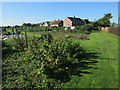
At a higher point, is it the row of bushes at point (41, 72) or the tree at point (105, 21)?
the tree at point (105, 21)

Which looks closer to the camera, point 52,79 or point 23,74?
point 52,79

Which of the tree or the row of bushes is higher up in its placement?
the tree

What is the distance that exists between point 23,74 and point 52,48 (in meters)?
2.02

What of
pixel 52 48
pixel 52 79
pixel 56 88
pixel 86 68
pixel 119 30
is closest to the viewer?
pixel 56 88

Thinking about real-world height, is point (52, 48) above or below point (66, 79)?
above

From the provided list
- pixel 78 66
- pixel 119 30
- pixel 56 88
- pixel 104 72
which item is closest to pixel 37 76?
pixel 56 88

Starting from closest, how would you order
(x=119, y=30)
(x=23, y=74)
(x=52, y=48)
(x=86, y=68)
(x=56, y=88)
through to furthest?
(x=56, y=88), (x=23, y=74), (x=86, y=68), (x=52, y=48), (x=119, y=30)

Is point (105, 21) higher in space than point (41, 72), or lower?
higher

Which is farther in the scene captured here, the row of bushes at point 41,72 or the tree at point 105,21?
the tree at point 105,21

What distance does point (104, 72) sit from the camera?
4.98m

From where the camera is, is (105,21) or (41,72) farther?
(105,21)

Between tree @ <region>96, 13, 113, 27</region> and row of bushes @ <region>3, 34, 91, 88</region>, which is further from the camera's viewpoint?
tree @ <region>96, 13, 113, 27</region>

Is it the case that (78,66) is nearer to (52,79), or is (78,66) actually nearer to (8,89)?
(52,79)

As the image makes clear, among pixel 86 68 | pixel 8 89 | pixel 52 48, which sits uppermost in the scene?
pixel 52 48
